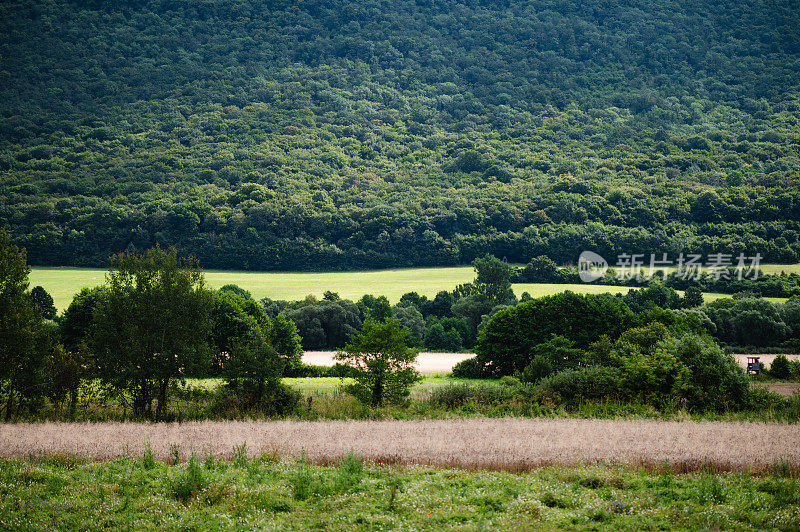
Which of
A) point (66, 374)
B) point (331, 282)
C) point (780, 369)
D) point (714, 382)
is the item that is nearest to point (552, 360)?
point (714, 382)

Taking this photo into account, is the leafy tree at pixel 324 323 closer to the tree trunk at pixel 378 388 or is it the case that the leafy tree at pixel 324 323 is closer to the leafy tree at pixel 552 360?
the leafy tree at pixel 552 360

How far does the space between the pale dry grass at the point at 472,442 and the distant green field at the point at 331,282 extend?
63145 mm

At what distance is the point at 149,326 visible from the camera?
24.7 metres

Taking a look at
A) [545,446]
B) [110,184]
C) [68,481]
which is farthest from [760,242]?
[110,184]

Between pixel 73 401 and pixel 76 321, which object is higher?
pixel 76 321

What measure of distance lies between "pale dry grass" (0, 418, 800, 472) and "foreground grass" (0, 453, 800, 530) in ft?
2.58

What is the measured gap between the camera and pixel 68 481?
12.4m

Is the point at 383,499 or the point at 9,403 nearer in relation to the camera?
the point at 383,499

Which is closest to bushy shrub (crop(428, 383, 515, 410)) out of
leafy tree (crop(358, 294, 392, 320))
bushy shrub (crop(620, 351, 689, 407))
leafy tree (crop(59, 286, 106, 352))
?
bushy shrub (crop(620, 351, 689, 407))

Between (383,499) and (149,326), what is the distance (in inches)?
655

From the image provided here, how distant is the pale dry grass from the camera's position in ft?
44.9

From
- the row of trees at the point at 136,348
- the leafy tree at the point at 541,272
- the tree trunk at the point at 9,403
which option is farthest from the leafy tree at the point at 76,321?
the leafy tree at the point at 541,272

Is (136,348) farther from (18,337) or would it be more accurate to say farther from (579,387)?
(579,387)

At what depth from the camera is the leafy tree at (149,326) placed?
24.2 meters
